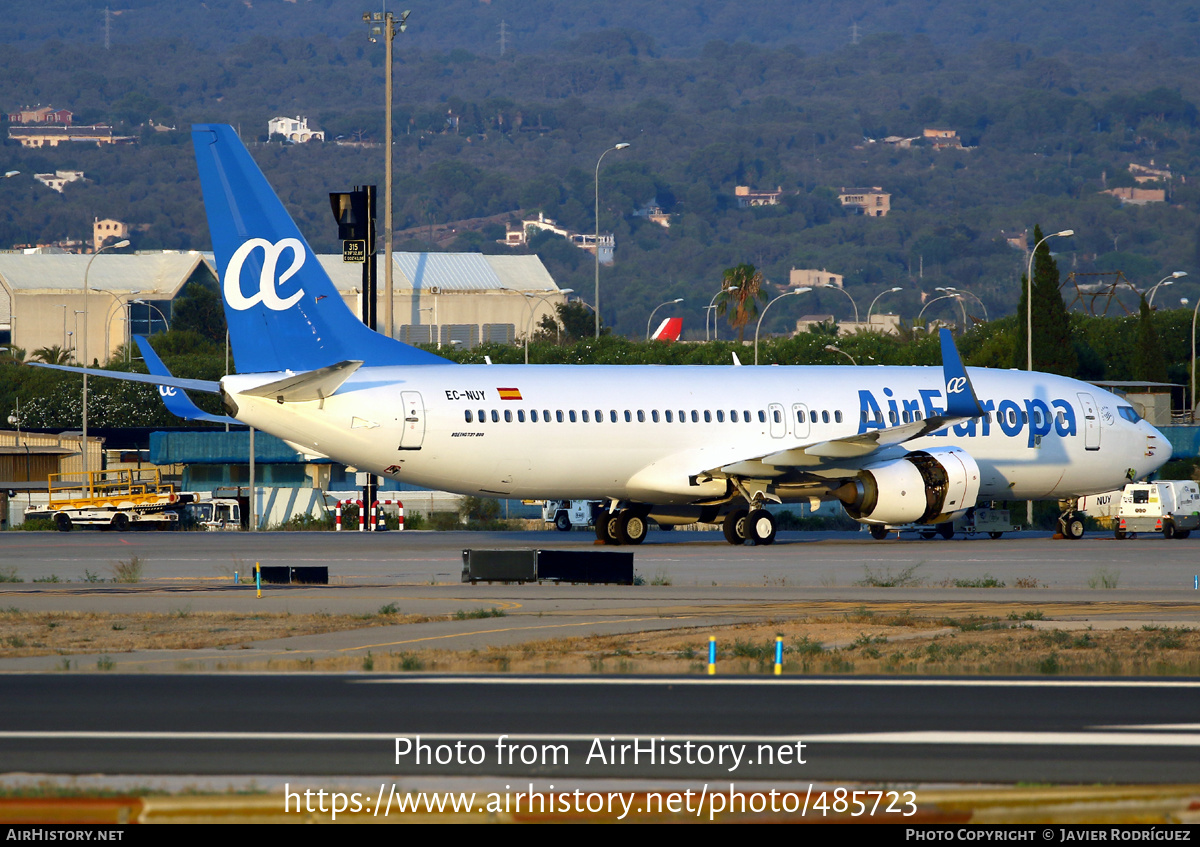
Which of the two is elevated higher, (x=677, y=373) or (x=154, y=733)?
(x=677, y=373)

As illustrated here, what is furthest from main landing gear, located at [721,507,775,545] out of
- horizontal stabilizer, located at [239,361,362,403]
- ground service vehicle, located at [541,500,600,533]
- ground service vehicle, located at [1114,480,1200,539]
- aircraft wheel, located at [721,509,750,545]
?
ground service vehicle, located at [541,500,600,533]

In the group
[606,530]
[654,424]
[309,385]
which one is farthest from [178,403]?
[654,424]

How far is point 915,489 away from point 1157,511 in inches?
396

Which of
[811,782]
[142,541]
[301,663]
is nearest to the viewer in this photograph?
[811,782]

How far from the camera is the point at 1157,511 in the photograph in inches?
1730

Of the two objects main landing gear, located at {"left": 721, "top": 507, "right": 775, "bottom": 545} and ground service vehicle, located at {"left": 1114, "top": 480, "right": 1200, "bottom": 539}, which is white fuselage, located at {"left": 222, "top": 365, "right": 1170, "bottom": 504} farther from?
main landing gear, located at {"left": 721, "top": 507, "right": 775, "bottom": 545}

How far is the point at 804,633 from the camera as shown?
21219 mm

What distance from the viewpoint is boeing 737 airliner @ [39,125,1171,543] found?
34.8 metres

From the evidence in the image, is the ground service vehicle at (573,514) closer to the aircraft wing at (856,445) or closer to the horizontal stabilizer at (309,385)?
the aircraft wing at (856,445)

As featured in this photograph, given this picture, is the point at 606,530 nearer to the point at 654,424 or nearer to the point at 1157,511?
the point at 654,424

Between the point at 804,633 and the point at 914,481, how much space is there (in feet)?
56.3

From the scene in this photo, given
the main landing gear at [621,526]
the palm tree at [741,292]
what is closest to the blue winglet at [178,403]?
the main landing gear at [621,526]

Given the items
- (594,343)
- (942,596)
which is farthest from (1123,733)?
(594,343)

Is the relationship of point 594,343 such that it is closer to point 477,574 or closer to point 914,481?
point 914,481
